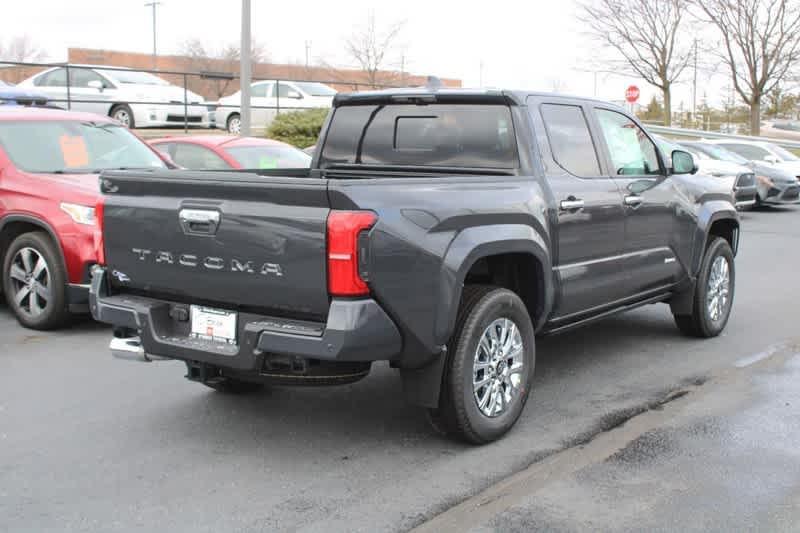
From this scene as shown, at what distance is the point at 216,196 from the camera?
441 cm

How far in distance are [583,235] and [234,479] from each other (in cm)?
259

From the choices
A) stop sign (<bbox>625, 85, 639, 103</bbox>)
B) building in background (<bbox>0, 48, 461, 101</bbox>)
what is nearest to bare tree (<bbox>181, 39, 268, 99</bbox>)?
building in background (<bbox>0, 48, 461, 101</bbox>)

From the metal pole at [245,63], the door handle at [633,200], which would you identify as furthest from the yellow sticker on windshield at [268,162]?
the door handle at [633,200]

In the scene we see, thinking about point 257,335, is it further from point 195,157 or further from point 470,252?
point 195,157

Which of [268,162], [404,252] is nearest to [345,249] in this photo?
[404,252]

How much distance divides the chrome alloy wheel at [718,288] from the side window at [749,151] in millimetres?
14342

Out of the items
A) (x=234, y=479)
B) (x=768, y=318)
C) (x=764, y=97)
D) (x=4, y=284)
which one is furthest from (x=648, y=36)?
(x=234, y=479)

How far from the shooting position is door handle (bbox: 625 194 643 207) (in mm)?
6131

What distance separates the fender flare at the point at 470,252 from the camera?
172 inches

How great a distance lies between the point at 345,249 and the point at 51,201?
440cm

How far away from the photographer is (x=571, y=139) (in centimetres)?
580

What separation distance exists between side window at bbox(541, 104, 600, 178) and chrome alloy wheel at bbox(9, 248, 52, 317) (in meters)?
4.22

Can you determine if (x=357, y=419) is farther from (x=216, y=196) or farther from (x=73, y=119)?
(x=73, y=119)

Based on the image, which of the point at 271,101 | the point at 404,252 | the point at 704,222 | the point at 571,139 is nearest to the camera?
the point at 404,252
